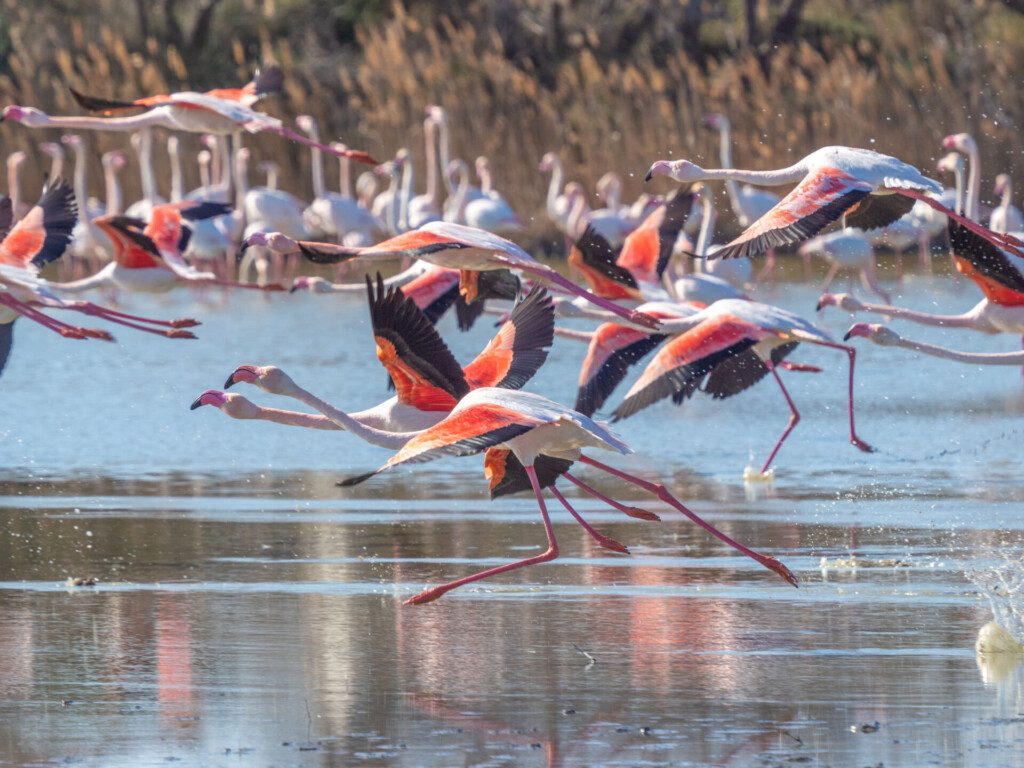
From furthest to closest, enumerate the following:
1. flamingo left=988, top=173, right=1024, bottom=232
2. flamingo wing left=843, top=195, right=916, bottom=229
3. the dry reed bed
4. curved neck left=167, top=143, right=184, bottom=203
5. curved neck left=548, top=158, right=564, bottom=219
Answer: curved neck left=167, top=143, right=184, bottom=203 → curved neck left=548, top=158, right=564, bottom=219 → the dry reed bed → flamingo left=988, top=173, right=1024, bottom=232 → flamingo wing left=843, top=195, right=916, bottom=229

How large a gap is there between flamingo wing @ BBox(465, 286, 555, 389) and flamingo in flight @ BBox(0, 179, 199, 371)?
2933 millimetres

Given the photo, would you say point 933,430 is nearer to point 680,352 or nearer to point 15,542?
point 680,352

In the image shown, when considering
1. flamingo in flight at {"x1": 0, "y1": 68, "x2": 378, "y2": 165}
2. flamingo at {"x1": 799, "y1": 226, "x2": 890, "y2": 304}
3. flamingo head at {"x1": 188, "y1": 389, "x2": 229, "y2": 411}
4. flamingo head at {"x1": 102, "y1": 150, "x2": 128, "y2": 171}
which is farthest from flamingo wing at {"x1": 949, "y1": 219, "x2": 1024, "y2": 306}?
flamingo head at {"x1": 102, "y1": 150, "x2": 128, "y2": 171}

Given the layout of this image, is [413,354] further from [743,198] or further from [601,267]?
[743,198]

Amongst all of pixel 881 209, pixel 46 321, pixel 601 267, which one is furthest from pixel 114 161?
pixel 881 209

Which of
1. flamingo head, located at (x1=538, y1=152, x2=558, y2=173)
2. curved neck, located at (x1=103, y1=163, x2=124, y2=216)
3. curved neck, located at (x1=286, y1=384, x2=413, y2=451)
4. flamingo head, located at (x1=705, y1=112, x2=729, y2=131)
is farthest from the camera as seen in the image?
flamingo head, located at (x1=538, y1=152, x2=558, y2=173)

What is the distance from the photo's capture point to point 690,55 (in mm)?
27719

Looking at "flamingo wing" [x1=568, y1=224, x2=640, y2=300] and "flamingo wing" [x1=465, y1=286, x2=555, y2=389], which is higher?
"flamingo wing" [x1=568, y1=224, x2=640, y2=300]

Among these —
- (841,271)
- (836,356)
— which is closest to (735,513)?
(836,356)

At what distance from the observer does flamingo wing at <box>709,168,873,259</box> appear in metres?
7.29

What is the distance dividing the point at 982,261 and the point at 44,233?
14.3ft

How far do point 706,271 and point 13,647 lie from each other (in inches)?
432

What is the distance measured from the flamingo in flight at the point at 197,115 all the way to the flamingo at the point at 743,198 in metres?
8.63

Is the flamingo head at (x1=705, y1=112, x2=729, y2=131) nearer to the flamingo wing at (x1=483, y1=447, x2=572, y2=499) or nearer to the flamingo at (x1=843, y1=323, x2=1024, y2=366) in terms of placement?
the flamingo at (x1=843, y1=323, x2=1024, y2=366)
